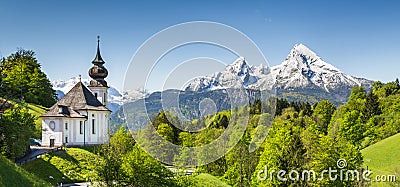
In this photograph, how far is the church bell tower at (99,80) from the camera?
63.1m

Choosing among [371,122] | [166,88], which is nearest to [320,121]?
[371,122]

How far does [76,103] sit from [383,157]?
38962 mm

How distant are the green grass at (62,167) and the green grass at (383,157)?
97.3ft

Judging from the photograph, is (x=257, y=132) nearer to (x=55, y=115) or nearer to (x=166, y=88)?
(x=55, y=115)

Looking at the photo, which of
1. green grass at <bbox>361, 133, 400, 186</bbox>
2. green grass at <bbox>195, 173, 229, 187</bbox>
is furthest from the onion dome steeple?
green grass at <bbox>361, 133, 400, 186</bbox>

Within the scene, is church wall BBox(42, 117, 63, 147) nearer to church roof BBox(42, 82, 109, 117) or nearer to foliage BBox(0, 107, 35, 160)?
church roof BBox(42, 82, 109, 117)

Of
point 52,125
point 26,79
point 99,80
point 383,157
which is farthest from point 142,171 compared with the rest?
point 26,79

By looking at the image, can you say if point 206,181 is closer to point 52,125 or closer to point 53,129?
point 53,129

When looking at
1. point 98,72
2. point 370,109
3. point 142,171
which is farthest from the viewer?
point 370,109

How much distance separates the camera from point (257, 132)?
5294cm

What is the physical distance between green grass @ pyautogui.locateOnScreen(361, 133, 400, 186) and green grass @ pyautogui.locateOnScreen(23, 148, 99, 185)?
2966 cm

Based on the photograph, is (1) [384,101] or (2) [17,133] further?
(1) [384,101]

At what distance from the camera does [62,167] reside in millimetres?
42594

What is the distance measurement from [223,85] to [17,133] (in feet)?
70.1
